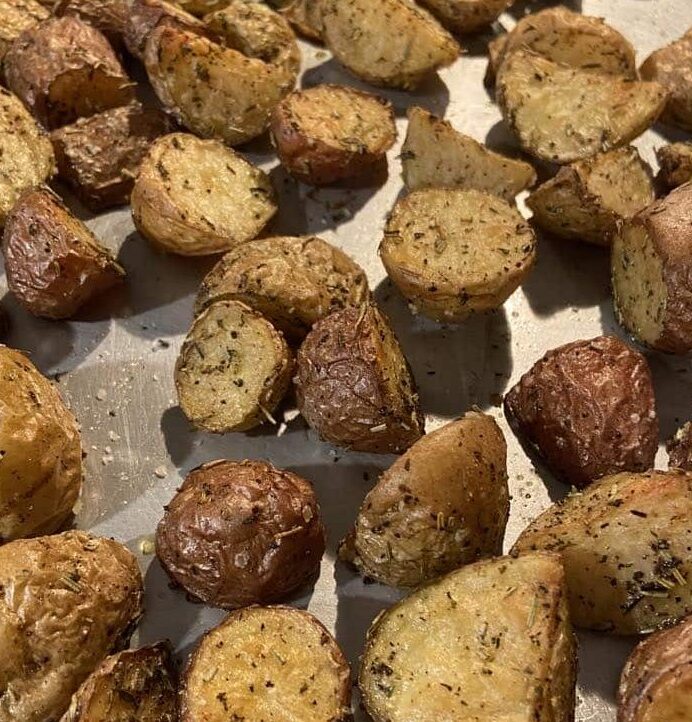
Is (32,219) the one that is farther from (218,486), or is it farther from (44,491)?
(218,486)

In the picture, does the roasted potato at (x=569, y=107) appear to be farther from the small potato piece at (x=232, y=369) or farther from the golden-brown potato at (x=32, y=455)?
the golden-brown potato at (x=32, y=455)

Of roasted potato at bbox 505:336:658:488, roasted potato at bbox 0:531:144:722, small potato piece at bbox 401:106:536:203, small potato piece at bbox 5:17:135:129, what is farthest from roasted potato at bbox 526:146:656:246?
roasted potato at bbox 0:531:144:722

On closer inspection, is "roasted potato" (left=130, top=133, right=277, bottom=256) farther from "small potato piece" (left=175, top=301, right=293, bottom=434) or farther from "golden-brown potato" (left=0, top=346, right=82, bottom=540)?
"golden-brown potato" (left=0, top=346, right=82, bottom=540)

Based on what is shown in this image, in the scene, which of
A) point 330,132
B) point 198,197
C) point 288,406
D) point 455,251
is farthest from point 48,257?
point 455,251

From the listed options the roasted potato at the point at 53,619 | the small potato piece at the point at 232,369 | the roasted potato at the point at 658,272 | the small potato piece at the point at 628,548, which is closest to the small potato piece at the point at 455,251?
the roasted potato at the point at 658,272

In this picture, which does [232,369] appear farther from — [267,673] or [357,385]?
[267,673]
